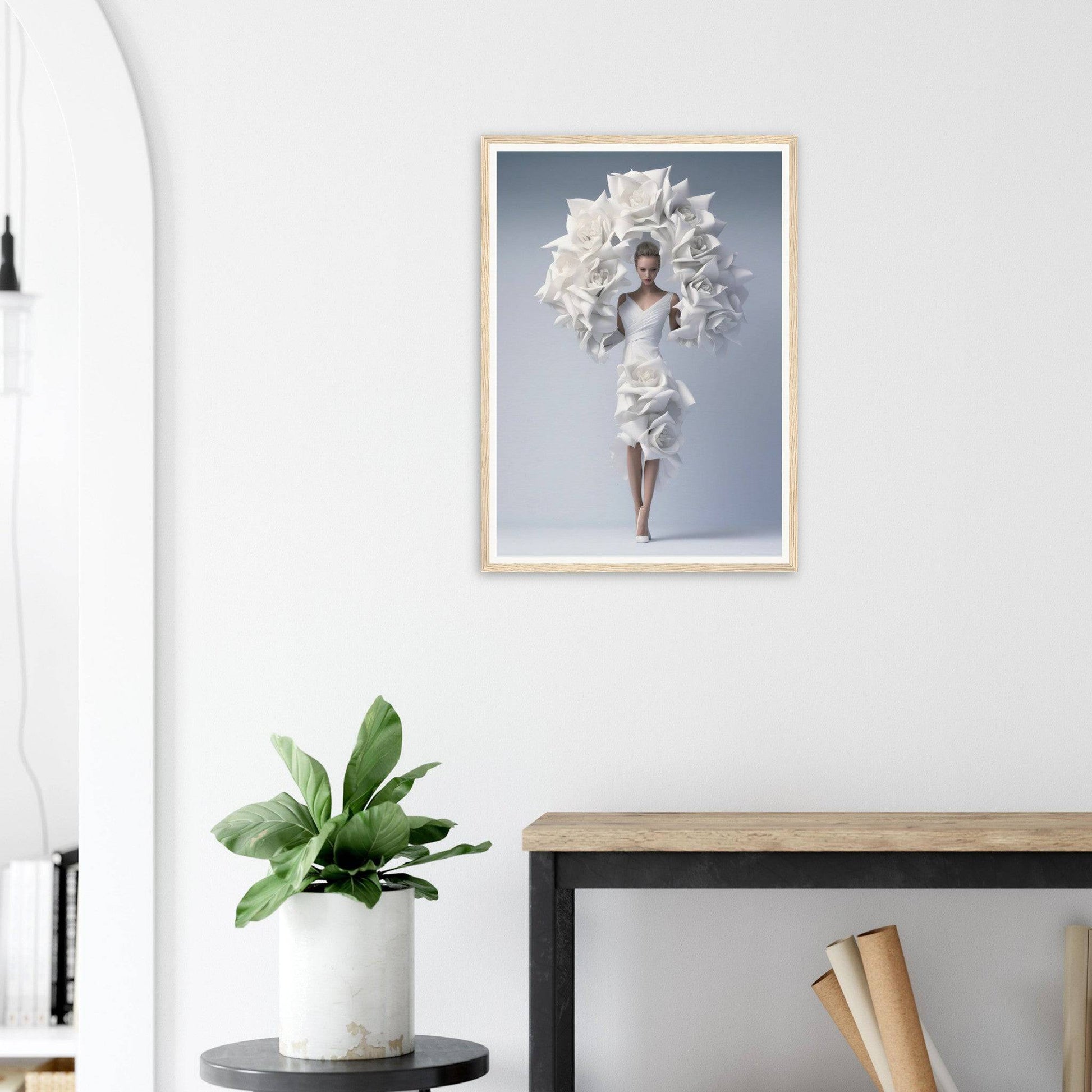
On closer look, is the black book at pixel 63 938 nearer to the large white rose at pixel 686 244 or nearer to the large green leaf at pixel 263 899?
the large green leaf at pixel 263 899

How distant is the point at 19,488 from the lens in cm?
201

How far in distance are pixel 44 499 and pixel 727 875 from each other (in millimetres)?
1305

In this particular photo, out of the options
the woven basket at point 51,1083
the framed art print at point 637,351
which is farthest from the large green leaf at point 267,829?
the woven basket at point 51,1083

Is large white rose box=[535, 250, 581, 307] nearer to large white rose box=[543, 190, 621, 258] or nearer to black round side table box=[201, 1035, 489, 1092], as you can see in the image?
large white rose box=[543, 190, 621, 258]

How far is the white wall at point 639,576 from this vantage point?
1.64m

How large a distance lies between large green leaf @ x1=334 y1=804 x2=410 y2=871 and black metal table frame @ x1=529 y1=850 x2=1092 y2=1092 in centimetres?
16

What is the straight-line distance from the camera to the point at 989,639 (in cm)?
165

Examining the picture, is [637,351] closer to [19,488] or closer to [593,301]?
[593,301]

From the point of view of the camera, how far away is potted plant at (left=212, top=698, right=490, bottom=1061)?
1.34 m

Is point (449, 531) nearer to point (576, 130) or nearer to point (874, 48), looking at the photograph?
point (576, 130)

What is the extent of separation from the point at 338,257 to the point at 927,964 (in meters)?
1.26

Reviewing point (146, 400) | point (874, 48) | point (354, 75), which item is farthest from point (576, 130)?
point (146, 400)

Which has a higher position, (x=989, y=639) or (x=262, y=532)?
(x=262, y=532)

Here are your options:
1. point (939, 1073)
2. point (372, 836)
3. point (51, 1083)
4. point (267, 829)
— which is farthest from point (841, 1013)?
point (51, 1083)
